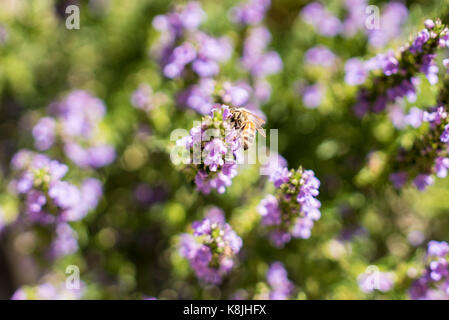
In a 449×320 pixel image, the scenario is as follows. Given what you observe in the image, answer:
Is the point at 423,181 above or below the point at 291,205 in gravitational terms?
above

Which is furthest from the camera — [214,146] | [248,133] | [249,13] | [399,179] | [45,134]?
[249,13]

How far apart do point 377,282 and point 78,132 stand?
10.9 feet

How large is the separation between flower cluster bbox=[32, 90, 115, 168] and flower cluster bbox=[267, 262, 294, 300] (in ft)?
7.19

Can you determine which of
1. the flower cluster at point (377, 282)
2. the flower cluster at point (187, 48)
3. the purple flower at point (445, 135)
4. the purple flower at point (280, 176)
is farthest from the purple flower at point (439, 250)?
the flower cluster at point (187, 48)

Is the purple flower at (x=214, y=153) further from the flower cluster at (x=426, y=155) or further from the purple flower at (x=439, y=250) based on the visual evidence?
the purple flower at (x=439, y=250)

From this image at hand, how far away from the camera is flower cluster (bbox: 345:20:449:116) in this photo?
294 centimetres

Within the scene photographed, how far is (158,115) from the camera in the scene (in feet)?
13.2

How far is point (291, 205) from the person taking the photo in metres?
3.05

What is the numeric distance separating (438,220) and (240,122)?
3.44 meters

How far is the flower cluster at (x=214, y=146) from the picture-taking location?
8.74ft

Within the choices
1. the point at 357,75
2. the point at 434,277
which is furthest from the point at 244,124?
the point at 434,277

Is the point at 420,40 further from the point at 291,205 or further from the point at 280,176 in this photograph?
the point at 291,205

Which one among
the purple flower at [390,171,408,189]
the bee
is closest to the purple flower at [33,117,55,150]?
the bee
